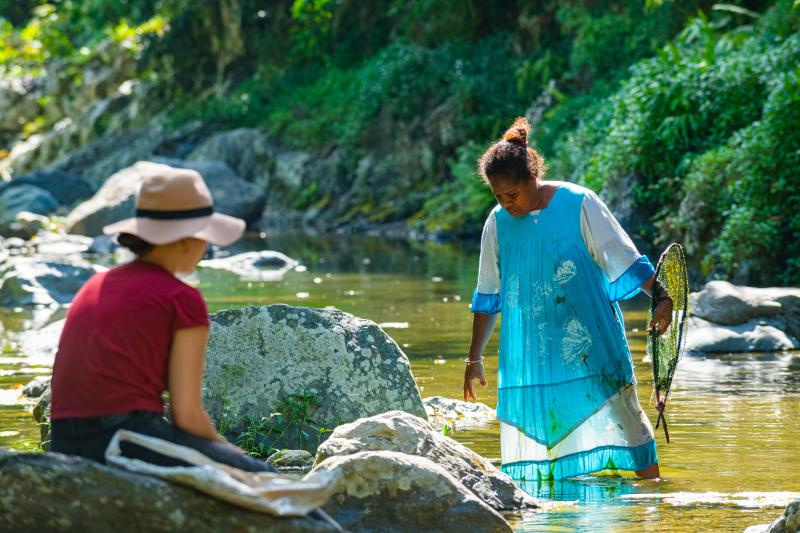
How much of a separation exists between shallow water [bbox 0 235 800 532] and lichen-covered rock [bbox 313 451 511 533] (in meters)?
0.47

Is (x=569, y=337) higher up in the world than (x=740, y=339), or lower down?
higher up

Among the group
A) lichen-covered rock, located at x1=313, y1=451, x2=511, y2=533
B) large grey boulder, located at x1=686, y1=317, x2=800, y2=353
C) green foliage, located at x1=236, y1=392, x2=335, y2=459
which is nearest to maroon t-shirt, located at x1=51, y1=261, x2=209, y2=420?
lichen-covered rock, located at x1=313, y1=451, x2=511, y2=533

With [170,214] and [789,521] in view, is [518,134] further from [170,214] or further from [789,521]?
[170,214]

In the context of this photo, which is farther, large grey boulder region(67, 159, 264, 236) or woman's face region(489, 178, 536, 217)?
large grey boulder region(67, 159, 264, 236)

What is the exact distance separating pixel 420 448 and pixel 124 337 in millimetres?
1964

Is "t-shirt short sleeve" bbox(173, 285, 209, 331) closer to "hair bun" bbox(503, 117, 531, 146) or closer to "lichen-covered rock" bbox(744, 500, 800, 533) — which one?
"lichen-covered rock" bbox(744, 500, 800, 533)

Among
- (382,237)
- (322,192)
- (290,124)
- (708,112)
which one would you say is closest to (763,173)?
(708,112)

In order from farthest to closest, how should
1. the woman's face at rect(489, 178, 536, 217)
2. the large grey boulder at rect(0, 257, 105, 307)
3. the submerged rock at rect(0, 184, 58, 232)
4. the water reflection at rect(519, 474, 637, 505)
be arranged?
the submerged rock at rect(0, 184, 58, 232)
the large grey boulder at rect(0, 257, 105, 307)
the water reflection at rect(519, 474, 637, 505)
the woman's face at rect(489, 178, 536, 217)

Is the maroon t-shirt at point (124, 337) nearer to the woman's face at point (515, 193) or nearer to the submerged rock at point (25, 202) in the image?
the woman's face at point (515, 193)

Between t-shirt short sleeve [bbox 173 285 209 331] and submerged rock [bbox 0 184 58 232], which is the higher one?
submerged rock [bbox 0 184 58 232]

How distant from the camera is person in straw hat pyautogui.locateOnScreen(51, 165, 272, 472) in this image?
3.80 metres

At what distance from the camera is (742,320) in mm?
10828

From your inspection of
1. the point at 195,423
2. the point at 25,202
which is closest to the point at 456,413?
the point at 195,423

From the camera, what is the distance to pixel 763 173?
1363 centimetres
